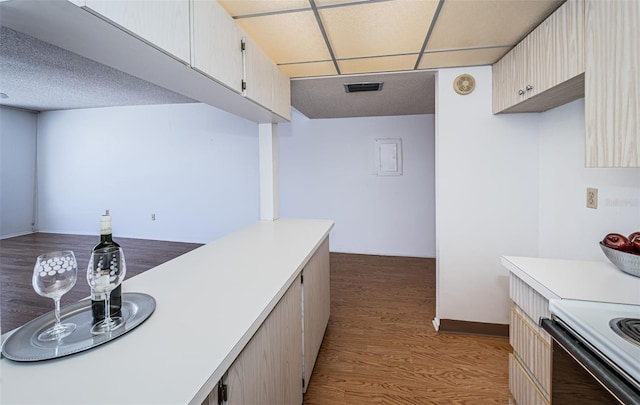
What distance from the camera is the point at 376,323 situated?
2.44 m

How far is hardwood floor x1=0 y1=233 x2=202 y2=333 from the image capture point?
2.62 m

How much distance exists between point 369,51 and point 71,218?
21.9 ft

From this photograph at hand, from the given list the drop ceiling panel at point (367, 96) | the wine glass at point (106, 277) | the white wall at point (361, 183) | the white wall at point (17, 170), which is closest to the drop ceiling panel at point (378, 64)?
the drop ceiling panel at point (367, 96)

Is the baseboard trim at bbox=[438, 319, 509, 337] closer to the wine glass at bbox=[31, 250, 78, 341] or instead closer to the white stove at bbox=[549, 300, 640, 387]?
the white stove at bbox=[549, 300, 640, 387]

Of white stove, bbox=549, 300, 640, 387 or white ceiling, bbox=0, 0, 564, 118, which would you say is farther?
white ceiling, bbox=0, 0, 564, 118

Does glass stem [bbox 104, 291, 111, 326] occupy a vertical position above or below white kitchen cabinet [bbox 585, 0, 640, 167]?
below

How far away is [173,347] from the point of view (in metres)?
0.68

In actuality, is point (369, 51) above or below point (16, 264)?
above

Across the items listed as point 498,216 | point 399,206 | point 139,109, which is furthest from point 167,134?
point 498,216

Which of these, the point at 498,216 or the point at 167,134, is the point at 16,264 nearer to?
the point at 167,134

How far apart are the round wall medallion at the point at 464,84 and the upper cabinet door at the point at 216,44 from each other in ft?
5.41

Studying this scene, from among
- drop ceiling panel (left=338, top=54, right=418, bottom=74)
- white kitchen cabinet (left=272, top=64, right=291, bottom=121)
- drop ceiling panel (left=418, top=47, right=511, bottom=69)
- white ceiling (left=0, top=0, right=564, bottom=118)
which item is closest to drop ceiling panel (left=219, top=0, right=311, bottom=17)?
white ceiling (left=0, top=0, right=564, bottom=118)

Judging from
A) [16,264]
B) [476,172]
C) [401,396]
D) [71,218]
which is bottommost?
[401,396]

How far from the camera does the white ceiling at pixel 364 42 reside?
142cm
